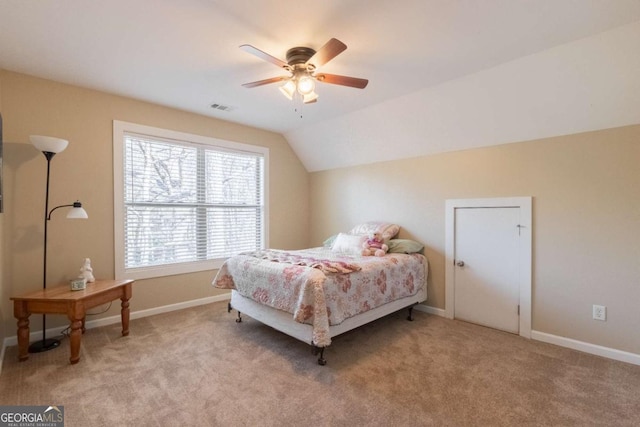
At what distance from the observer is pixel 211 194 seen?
4.11 meters

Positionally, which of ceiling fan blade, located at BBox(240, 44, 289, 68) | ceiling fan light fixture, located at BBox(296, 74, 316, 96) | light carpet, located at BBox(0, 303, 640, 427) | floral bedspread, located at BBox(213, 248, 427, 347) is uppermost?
ceiling fan blade, located at BBox(240, 44, 289, 68)

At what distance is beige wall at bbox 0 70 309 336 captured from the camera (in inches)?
107

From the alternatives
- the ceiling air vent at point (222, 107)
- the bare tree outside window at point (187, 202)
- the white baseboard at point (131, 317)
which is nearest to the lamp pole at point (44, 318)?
the white baseboard at point (131, 317)

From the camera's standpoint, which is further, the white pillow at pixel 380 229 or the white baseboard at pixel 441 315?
the white pillow at pixel 380 229

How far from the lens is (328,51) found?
1925 mm

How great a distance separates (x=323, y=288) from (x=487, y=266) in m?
2.02

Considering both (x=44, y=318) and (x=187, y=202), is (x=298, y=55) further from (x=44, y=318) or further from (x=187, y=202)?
(x=44, y=318)

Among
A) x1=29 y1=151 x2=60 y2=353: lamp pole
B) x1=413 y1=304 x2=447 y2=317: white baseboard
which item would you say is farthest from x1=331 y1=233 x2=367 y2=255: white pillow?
x1=29 y1=151 x2=60 y2=353: lamp pole

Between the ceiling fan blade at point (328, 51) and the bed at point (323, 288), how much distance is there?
1.62m

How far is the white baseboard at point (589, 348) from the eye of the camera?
2.42m

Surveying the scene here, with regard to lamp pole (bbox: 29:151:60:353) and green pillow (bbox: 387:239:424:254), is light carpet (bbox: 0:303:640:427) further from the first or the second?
green pillow (bbox: 387:239:424:254)

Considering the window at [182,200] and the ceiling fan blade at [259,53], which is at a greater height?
the ceiling fan blade at [259,53]

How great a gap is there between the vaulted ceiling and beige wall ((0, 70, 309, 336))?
22cm

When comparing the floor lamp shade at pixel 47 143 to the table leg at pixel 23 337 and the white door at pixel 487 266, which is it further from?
the white door at pixel 487 266
